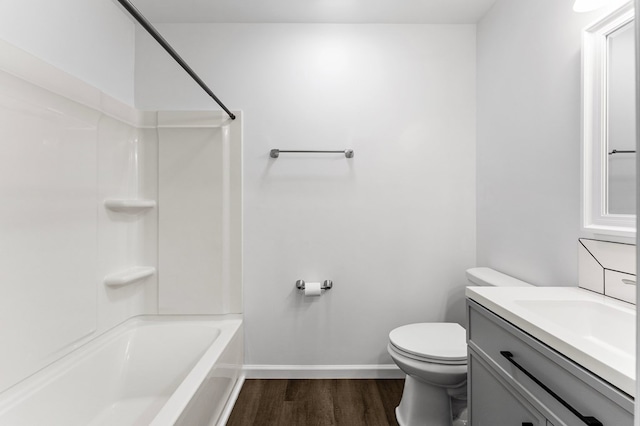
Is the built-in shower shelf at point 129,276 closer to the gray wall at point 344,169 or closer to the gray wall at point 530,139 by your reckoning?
the gray wall at point 344,169

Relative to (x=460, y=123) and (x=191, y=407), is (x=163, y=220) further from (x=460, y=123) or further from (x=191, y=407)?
(x=460, y=123)

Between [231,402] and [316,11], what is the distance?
94.8 inches

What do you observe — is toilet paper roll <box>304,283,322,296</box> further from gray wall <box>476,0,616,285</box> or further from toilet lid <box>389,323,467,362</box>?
gray wall <box>476,0,616,285</box>

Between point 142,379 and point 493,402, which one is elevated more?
point 493,402

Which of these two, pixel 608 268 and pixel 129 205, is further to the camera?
pixel 129 205

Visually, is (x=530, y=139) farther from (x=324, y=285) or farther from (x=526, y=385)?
(x=324, y=285)

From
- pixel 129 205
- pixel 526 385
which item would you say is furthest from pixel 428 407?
pixel 129 205

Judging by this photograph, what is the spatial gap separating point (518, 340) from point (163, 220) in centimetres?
204

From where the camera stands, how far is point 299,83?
223cm

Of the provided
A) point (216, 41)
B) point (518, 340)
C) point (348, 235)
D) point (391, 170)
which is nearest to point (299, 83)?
point (216, 41)

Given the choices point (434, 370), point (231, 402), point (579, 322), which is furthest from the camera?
point (231, 402)

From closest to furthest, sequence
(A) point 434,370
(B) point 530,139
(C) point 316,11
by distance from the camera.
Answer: (A) point 434,370
(B) point 530,139
(C) point 316,11

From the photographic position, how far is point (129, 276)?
1.98 m

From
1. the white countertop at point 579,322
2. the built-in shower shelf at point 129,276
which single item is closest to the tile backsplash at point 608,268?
the white countertop at point 579,322
